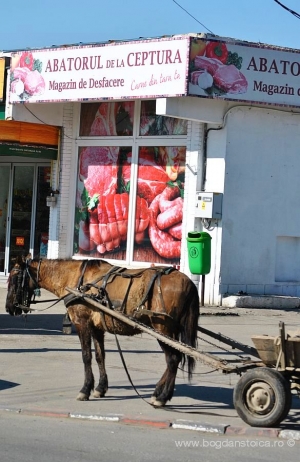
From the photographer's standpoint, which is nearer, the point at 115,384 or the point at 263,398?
the point at 263,398

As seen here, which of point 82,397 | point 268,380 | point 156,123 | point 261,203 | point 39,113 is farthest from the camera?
point 39,113

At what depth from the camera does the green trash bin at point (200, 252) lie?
1872 centimetres

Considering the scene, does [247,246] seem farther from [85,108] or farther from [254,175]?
[85,108]

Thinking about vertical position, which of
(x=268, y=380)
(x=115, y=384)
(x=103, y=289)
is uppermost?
(x=103, y=289)

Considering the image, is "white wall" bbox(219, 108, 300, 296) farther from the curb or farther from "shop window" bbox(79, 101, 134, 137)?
the curb

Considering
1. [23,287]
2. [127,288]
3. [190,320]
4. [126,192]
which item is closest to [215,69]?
[126,192]

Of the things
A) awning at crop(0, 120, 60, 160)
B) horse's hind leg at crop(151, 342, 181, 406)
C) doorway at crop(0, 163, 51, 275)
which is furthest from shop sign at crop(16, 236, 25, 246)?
horse's hind leg at crop(151, 342, 181, 406)

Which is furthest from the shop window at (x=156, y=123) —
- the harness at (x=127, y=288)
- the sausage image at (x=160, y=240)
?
the harness at (x=127, y=288)

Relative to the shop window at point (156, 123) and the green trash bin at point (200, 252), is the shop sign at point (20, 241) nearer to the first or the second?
the shop window at point (156, 123)

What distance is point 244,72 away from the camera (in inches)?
752

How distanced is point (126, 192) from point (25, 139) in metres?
2.89

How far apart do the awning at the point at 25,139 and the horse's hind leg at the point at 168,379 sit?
12810mm

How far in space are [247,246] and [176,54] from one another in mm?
4680

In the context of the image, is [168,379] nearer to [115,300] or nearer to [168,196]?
[115,300]
